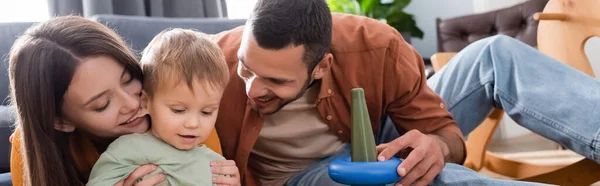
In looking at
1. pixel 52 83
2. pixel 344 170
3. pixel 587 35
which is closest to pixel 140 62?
pixel 52 83

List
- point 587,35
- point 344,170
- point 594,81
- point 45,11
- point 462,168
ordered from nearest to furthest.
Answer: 1. point 344,170
2. point 462,168
3. point 594,81
4. point 587,35
5. point 45,11

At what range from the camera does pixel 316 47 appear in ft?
3.97

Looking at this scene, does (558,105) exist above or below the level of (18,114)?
below

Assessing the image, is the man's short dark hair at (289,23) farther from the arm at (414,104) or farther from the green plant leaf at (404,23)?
the green plant leaf at (404,23)

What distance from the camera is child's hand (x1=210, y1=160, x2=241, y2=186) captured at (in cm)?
111

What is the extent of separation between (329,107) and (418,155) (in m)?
0.26

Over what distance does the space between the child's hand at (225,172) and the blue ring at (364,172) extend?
0.20 m

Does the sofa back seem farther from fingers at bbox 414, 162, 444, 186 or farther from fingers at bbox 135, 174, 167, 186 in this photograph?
fingers at bbox 135, 174, 167, 186

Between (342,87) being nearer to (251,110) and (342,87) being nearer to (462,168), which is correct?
(251,110)

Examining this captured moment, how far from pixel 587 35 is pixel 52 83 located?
1.54 metres

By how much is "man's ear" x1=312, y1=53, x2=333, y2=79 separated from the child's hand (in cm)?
27

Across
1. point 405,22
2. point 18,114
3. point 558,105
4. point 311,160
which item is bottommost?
point 405,22

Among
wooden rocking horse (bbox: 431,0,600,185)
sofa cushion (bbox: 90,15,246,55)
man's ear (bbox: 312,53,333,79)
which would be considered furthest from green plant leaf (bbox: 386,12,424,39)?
man's ear (bbox: 312,53,333,79)

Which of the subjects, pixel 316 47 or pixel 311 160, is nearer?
pixel 316 47
